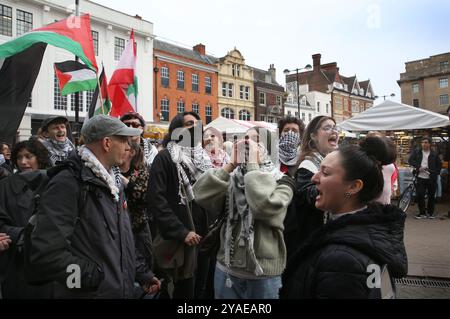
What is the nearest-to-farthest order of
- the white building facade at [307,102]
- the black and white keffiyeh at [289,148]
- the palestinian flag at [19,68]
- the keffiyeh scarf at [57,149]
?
the palestinian flag at [19,68] → the black and white keffiyeh at [289,148] → the keffiyeh scarf at [57,149] → the white building facade at [307,102]

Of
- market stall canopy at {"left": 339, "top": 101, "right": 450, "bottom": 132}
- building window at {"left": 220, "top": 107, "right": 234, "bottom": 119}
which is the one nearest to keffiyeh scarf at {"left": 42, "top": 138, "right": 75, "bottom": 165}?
market stall canopy at {"left": 339, "top": 101, "right": 450, "bottom": 132}

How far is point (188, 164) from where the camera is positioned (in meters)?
3.29

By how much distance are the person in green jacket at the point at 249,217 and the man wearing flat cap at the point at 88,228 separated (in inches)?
25.0

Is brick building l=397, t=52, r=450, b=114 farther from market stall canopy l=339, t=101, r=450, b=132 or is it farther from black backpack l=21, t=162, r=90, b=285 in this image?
black backpack l=21, t=162, r=90, b=285

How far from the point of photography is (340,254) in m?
1.39

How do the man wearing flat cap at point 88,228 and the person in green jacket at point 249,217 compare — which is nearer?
the man wearing flat cap at point 88,228

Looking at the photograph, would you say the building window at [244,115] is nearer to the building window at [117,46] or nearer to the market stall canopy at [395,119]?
the building window at [117,46]

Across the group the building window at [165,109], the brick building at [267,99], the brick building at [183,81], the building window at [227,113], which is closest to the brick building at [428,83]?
the brick building at [267,99]

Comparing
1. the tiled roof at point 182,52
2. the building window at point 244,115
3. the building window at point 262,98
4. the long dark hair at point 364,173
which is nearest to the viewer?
the long dark hair at point 364,173

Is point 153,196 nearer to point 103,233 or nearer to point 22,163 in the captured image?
point 103,233

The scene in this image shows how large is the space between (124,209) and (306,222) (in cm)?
128

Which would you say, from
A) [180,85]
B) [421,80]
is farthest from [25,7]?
[421,80]

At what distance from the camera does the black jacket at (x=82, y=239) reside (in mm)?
1755

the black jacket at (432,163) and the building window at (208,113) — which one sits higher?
the building window at (208,113)
